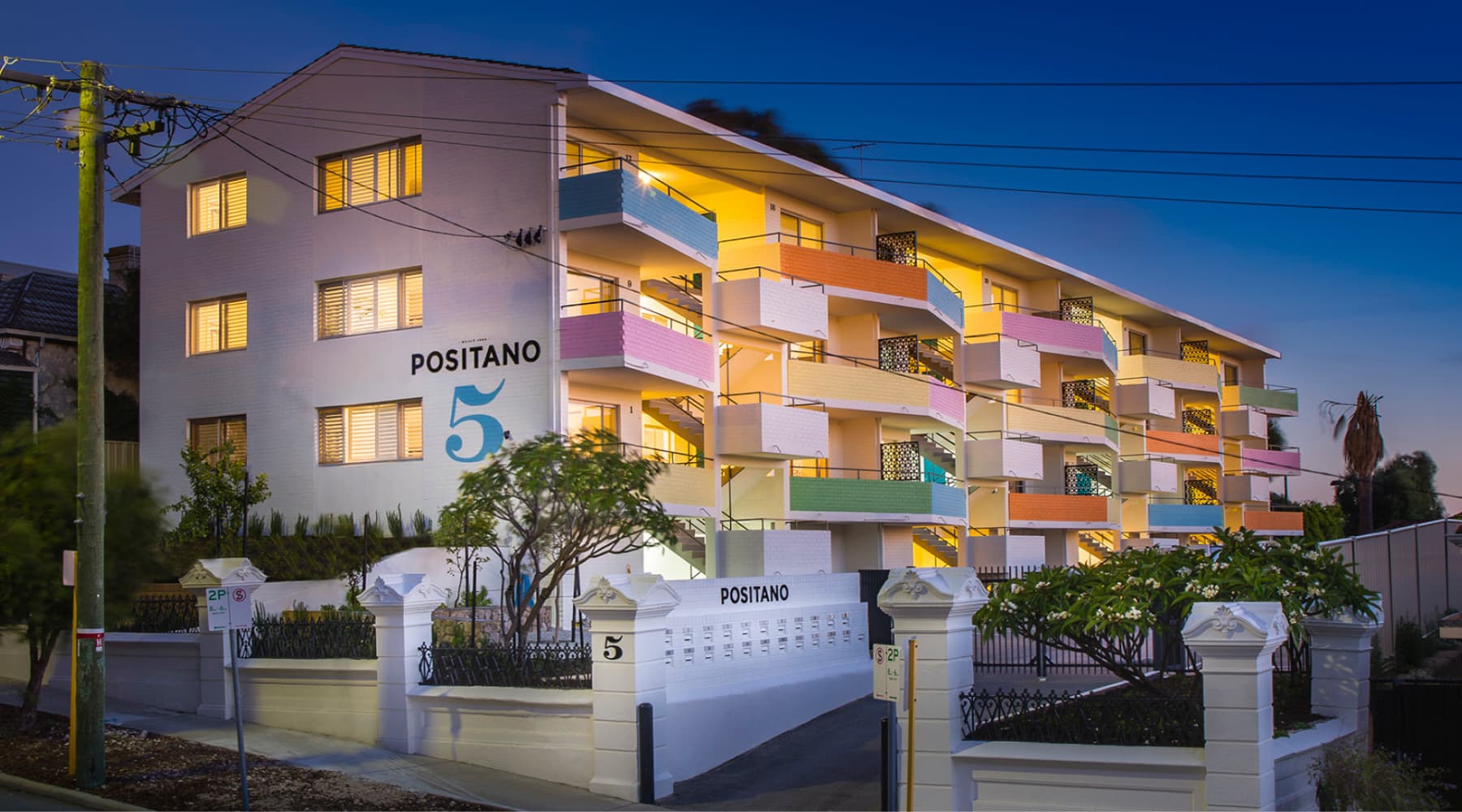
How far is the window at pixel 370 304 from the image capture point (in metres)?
30.0

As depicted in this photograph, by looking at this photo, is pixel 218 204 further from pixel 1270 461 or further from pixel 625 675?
pixel 1270 461

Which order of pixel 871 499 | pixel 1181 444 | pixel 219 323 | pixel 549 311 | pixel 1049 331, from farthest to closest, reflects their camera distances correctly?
pixel 1181 444, pixel 1049 331, pixel 871 499, pixel 219 323, pixel 549 311

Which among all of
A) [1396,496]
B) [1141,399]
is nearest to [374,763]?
[1141,399]

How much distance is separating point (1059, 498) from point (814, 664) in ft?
78.3

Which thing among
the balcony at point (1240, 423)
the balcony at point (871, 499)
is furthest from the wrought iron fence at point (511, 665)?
the balcony at point (1240, 423)

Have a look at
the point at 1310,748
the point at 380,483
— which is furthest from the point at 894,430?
the point at 1310,748

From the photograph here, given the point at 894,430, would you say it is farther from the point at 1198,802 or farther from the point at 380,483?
the point at 1198,802

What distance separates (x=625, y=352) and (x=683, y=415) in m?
5.27

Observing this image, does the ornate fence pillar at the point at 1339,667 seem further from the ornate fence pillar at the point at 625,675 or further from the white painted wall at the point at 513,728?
the white painted wall at the point at 513,728

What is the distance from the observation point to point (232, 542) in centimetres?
2750

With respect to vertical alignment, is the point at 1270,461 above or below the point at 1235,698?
above

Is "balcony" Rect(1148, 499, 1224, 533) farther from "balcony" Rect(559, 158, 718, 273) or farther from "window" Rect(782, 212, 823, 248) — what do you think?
"balcony" Rect(559, 158, 718, 273)

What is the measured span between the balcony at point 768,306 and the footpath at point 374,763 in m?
15.3

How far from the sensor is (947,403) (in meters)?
39.3
